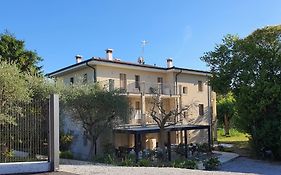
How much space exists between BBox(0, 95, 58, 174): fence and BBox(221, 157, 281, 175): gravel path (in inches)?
488

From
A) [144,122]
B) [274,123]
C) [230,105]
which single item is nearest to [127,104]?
[144,122]

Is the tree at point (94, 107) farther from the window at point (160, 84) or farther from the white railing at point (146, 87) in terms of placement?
the window at point (160, 84)

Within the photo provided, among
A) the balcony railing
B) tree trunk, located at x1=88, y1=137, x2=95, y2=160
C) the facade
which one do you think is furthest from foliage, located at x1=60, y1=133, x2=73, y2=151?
the balcony railing

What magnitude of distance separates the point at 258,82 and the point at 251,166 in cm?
645

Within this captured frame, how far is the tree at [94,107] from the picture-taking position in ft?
72.4

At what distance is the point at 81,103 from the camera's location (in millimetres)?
22172

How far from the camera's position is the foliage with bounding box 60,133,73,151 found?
83.9 feet

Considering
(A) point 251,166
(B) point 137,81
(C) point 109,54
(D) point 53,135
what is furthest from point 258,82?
(D) point 53,135

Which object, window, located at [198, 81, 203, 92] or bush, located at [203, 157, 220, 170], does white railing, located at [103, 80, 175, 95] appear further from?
bush, located at [203, 157, 220, 170]

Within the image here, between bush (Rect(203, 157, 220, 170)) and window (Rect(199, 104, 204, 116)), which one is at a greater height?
window (Rect(199, 104, 204, 116))

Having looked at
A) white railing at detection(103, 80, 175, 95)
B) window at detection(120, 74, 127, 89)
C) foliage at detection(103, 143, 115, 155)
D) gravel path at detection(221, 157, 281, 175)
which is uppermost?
window at detection(120, 74, 127, 89)

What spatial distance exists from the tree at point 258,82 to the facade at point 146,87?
18.2 ft

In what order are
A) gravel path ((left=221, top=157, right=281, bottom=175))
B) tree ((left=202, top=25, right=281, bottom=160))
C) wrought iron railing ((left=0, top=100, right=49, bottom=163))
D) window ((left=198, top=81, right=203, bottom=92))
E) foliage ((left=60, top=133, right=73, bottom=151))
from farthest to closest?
window ((left=198, top=81, right=203, bottom=92))
foliage ((left=60, top=133, right=73, bottom=151))
tree ((left=202, top=25, right=281, bottom=160))
gravel path ((left=221, top=157, right=281, bottom=175))
wrought iron railing ((left=0, top=100, right=49, bottom=163))

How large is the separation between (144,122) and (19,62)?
11021mm
